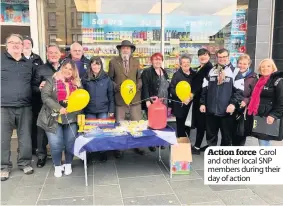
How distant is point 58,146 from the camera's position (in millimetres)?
3352

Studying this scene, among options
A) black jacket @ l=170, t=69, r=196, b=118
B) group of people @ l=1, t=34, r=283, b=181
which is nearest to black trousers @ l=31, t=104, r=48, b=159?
group of people @ l=1, t=34, r=283, b=181

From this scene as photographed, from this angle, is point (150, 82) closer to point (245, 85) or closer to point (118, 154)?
point (118, 154)

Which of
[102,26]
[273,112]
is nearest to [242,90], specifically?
[273,112]

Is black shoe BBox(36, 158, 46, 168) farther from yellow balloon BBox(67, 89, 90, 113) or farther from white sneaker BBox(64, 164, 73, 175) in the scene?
yellow balloon BBox(67, 89, 90, 113)

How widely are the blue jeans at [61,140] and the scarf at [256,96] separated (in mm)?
2133

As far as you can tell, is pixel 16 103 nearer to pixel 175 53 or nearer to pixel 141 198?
pixel 141 198

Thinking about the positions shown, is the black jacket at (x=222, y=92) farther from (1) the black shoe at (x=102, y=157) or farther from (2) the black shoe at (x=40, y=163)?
(2) the black shoe at (x=40, y=163)

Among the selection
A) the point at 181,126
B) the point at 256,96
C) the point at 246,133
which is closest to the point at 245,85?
the point at 256,96

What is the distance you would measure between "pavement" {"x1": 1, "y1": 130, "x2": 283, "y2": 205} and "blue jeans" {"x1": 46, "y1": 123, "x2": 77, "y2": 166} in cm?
28

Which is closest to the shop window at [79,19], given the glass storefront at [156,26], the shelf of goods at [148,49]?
the glass storefront at [156,26]

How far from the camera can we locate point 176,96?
3900 mm

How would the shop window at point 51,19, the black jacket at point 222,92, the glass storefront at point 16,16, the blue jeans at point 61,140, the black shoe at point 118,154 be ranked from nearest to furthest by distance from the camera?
the blue jeans at point 61,140 → the black jacket at point 222,92 → the black shoe at point 118,154 → the glass storefront at point 16,16 → the shop window at point 51,19

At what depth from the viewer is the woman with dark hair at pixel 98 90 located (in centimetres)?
344

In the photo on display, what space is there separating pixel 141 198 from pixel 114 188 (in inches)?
14.4
